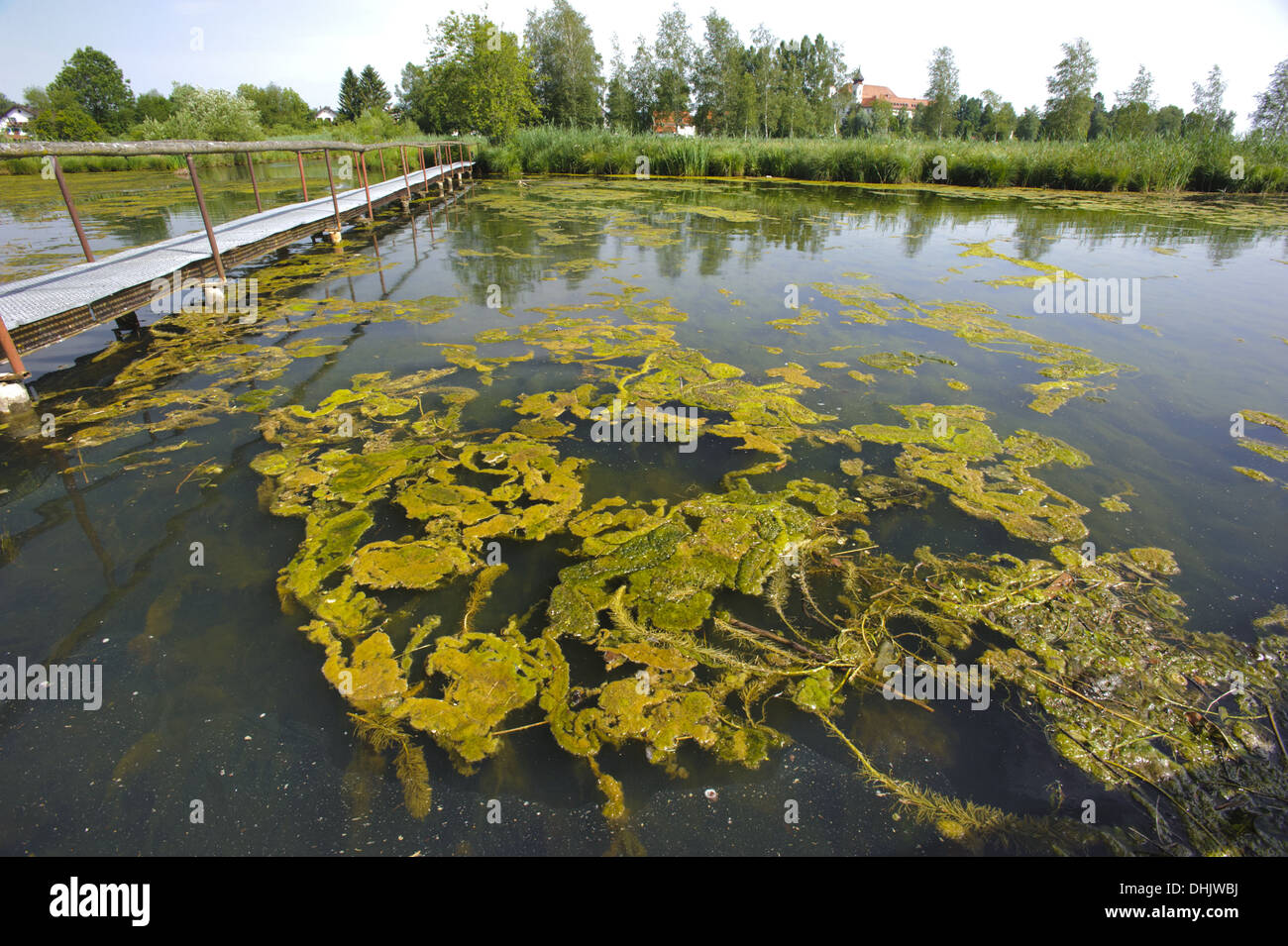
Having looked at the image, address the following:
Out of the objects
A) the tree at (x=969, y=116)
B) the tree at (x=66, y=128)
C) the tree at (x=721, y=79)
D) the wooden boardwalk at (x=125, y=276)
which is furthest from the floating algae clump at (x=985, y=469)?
the tree at (x=969, y=116)

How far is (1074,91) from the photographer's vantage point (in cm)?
2580

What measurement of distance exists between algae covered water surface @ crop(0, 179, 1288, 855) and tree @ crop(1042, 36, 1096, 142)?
30686mm

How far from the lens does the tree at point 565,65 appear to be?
88.5ft

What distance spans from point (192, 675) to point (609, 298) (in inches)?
157

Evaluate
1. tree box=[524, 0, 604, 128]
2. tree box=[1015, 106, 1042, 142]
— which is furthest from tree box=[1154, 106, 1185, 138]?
tree box=[524, 0, 604, 128]

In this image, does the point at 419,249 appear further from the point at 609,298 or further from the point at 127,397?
the point at 127,397

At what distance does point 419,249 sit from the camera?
671 centimetres

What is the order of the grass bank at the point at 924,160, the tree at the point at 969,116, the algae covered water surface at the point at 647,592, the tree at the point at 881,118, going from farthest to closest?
the tree at the point at 969,116
the tree at the point at 881,118
the grass bank at the point at 924,160
the algae covered water surface at the point at 647,592

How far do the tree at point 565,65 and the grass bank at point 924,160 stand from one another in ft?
40.1

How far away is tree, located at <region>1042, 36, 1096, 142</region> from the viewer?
1009 inches

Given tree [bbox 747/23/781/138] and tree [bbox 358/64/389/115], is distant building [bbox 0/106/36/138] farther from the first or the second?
tree [bbox 747/23/781/138]

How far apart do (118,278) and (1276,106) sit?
38795 mm

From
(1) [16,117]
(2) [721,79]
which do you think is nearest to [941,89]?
(2) [721,79]

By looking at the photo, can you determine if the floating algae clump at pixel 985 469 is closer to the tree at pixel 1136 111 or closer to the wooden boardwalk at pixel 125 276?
the wooden boardwalk at pixel 125 276
